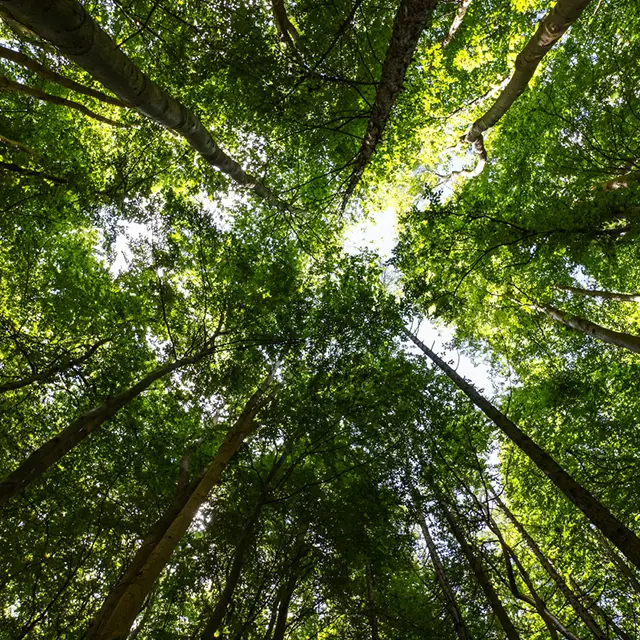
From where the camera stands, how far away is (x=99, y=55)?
354 cm

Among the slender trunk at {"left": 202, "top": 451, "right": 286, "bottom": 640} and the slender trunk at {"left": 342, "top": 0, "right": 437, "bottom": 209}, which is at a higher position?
the slender trunk at {"left": 342, "top": 0, "right": 437, "bottom": 209}

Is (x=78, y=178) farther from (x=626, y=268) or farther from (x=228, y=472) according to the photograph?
(x=626, y=268)

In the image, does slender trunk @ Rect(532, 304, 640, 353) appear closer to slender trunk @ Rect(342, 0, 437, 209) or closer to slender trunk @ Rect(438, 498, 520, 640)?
slender trunk @ Rect(438, 498, 520, 640)

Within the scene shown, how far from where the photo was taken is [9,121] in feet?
31.2

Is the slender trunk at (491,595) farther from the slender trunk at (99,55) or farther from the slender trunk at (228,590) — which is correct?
the slender trunk at (99,55)

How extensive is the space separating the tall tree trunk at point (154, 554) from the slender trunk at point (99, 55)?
18.3 feet

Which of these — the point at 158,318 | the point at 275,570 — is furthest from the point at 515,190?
the point at 275,570

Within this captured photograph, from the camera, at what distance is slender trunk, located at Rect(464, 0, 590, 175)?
4.70 meters

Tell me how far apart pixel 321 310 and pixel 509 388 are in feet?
37.6

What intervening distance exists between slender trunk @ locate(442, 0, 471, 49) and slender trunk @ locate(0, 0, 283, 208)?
9.87 metres

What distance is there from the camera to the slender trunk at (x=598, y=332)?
7.49 metres

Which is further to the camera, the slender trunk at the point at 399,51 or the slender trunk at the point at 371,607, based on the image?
the slender trunk at the point at 371,607

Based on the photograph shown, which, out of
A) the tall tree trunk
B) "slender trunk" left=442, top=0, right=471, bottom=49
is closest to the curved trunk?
the tall tree trunk

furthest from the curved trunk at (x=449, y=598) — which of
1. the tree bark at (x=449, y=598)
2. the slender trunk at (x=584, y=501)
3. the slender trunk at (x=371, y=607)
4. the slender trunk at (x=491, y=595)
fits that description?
the slender trunk at (x=584, y=501)
